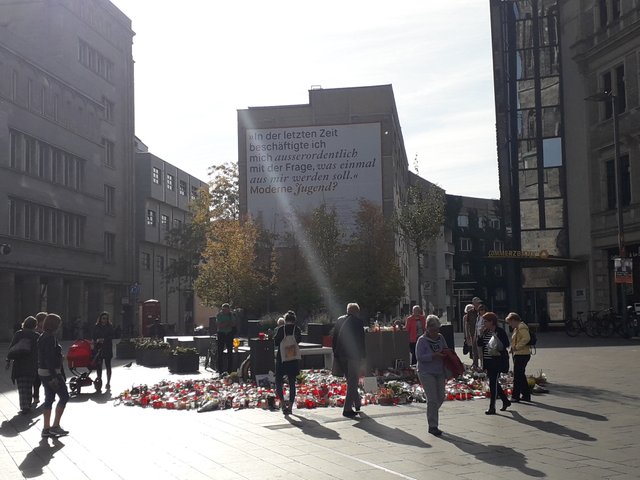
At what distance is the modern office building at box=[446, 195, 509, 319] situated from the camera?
101m

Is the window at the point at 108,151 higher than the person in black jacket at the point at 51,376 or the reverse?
higher

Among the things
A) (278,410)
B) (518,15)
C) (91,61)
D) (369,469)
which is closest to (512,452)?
(369,469)

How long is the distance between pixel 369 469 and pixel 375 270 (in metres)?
41.7

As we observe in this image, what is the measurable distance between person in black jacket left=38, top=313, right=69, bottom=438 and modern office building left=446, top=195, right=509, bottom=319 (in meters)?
88.4

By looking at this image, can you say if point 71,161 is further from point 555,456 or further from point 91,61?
point 555,456

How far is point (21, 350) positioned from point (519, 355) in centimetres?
847

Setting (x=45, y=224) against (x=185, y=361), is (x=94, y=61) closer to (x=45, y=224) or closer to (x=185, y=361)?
(x=45, y=224)

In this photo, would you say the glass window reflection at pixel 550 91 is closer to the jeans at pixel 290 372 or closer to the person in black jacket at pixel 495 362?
the person in black jacket at pixel 495 362

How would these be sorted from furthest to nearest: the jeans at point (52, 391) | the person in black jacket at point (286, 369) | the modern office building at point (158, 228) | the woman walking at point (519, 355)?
the modern office building at point (158, 228) → the woman walking at point (519, 355) → the person in black jacket at point (286, 369) → the jeans at point (52, 391)

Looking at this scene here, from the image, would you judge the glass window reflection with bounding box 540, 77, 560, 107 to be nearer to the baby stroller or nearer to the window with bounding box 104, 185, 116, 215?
the window with bounding box 104, 185, 116, 215

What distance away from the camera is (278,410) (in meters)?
14.8

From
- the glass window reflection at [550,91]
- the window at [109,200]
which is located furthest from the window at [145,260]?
the glass window reflection at [550,91]

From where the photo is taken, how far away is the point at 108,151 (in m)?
67.6

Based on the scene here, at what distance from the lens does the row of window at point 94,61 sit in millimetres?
64062
